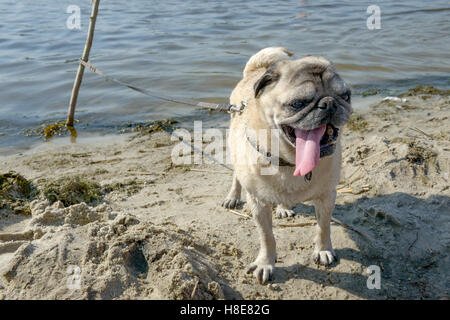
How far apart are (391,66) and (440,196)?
6297 mm

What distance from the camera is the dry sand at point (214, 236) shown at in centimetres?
292

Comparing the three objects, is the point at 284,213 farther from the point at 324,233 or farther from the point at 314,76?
the point at 314,76

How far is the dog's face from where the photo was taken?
2605 mm

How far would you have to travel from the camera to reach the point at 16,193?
457 centimetres

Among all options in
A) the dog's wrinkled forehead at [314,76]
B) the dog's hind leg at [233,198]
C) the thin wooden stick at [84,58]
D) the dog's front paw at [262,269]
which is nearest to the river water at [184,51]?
the thin wooden stick at [84,58]

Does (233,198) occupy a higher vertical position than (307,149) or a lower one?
lower

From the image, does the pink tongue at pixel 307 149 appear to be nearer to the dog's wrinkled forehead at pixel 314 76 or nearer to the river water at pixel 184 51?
the dog's wrinkled forehead at pixel 314 76

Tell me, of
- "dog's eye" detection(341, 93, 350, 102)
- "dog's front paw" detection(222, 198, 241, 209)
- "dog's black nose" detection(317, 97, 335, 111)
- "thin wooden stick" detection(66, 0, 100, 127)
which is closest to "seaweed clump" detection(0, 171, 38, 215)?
"dog's front paw" detection(222, 198, 241, 209)

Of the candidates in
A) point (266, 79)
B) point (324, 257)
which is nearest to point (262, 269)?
point (324, 257)

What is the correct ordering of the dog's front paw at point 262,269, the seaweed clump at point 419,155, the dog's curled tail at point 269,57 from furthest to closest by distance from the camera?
the seaweed clump at point 419,155, the dog's curled tail at point 269,57, the dog's front paw at point 262,269

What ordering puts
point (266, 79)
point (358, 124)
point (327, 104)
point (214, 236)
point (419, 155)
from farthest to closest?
point (358, 124)
point (419, 155)
point (214, 236)
point (266, 79)
point (327, 104)

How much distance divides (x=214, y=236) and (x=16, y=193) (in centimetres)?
242

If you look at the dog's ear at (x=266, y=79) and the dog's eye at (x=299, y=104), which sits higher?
the dog's ear at (x=266, y=79)

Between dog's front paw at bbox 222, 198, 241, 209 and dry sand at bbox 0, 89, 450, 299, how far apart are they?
0.08 metres
